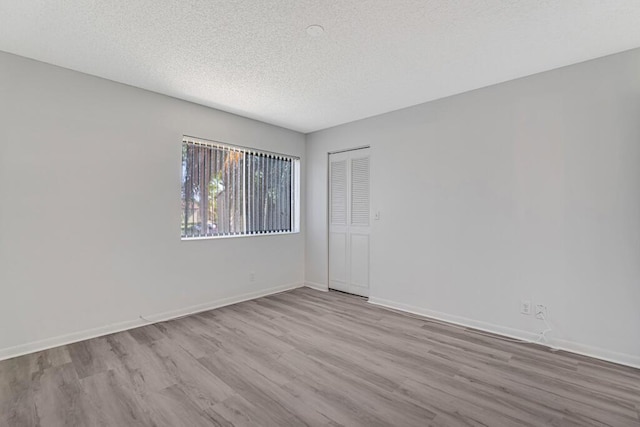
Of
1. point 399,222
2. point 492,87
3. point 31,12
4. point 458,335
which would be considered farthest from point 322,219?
point 31,12

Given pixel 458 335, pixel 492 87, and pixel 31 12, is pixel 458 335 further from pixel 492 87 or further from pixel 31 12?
pixel 31 12

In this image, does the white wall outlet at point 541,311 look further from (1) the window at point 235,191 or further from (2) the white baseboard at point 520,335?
(1) the window at point 235,191

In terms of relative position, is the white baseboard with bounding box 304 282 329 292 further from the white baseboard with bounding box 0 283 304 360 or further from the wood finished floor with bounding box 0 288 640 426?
the wood finished floor with bounding box 0 288 640 426

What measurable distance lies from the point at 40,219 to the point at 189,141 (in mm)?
1695

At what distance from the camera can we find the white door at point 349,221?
443 centimetres

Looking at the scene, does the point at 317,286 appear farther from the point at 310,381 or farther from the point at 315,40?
the point at 315,40

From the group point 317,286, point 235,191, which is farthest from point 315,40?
point 317,286

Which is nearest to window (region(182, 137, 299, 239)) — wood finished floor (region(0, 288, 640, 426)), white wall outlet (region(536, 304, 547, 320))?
wood finished floor (region(0, 288, 640, 426))

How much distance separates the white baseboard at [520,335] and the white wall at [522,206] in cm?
1

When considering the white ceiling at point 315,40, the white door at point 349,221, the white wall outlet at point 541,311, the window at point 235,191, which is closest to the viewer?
the white ceiling at point 315,40

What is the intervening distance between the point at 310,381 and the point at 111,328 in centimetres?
225

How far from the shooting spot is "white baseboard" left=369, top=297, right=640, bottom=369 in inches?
97.7

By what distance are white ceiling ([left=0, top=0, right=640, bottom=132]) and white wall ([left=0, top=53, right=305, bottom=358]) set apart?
0.31 metres

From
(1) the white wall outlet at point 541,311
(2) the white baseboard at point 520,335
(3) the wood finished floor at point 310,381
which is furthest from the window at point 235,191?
(1) the white wall outlet at point 541,311
